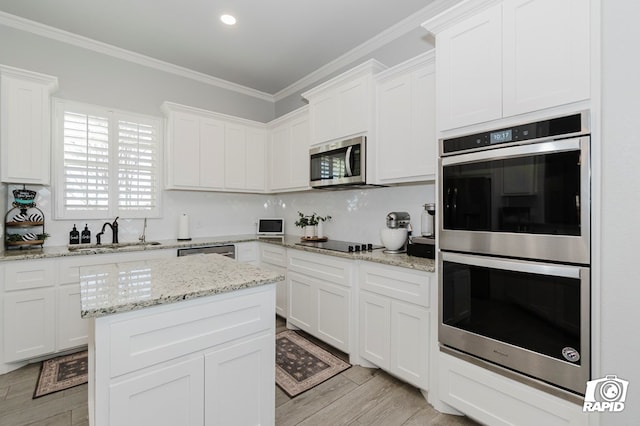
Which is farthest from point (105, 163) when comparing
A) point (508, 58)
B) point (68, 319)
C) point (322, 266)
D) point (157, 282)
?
point (508, 58)

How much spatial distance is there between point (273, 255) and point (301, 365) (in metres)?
1.35

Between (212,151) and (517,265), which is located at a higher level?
(212,151)

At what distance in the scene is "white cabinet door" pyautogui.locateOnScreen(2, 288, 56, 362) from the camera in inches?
91.0

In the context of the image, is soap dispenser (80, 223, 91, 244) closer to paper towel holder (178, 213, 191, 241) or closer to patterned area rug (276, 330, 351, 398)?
paper towel holder (178, 213, 191, 241)

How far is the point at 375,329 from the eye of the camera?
2.31 meters

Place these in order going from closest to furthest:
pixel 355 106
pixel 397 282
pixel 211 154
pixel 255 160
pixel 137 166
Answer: pixel 397 282 → pixel 355 106 → pixel 137 166 → pixel 211 154 → pixel 255 160

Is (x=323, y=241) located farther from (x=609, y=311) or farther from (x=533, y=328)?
(x=609, y=311)

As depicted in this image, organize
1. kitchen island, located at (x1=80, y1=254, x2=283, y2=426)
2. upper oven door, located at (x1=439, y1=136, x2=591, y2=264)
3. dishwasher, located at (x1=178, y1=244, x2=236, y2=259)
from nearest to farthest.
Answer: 1. kitchen island, located at (x1=80, y1=254, x2=283, y2=426)
2. upper oven door, located at (x1=439, y1=136, x2=591, y2=264)
3. dishwasher, located at (x1=178, y1=244, x2=236, y2=259)

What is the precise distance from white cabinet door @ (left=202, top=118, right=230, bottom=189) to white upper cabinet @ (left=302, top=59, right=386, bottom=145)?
1.30m

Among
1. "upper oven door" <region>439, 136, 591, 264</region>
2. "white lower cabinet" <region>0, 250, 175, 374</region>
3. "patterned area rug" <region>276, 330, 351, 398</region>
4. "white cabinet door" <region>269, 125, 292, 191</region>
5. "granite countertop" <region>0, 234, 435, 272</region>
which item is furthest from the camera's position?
"white cabinet door" <region>269, 125, 292, 191</region>

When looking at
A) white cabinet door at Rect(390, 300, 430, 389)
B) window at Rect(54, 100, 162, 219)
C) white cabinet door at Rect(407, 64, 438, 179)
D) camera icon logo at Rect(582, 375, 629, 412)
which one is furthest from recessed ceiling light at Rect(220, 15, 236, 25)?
camera icon logo at Rect(582, 375, 629, 412)

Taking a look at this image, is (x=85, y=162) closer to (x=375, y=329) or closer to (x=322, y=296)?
(x=322, y=296)

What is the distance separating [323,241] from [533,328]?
7.30ft

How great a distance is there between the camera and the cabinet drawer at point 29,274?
7.59 ft
